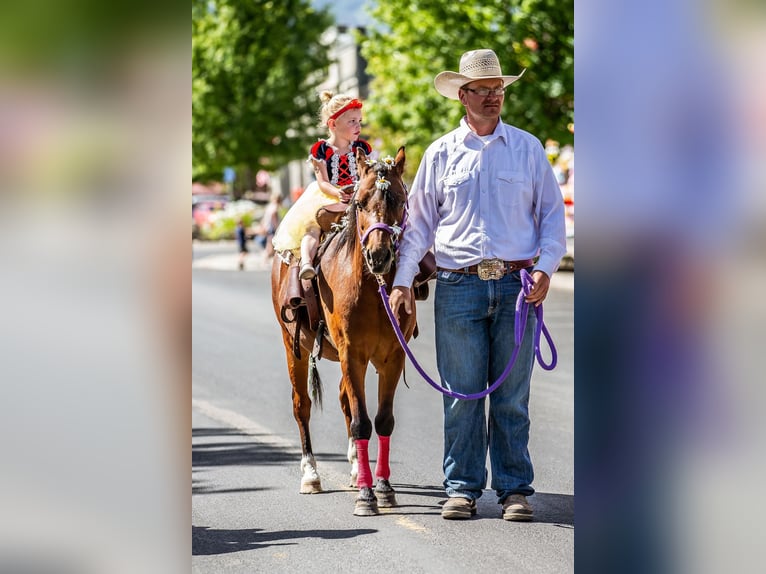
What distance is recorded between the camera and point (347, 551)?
609cm

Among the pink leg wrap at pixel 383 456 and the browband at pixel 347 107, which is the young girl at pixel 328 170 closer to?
the browband at pixel 347 107

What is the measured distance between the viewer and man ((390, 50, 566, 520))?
6.38 m

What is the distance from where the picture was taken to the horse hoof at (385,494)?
6.96m

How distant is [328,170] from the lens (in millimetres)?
7535

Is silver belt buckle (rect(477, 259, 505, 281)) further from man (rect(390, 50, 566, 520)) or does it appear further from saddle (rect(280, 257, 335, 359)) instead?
saddle (rect(280, 257, 335, 359))

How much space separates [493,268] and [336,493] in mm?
1871

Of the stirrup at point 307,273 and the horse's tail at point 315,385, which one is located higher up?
the stirrup at point 307,273

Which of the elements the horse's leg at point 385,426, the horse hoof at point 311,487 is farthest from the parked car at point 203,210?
the horse's leg at point 385,426

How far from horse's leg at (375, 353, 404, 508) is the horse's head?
78 cm

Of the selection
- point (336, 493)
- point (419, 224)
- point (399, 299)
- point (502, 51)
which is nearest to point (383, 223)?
point (419, 224)

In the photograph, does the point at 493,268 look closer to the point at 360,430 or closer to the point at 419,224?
the point at 419,224

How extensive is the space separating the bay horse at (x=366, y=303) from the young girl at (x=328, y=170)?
0.64ft
